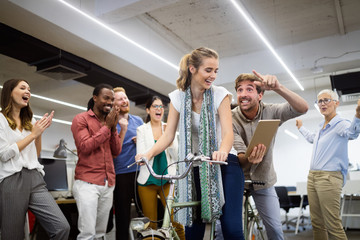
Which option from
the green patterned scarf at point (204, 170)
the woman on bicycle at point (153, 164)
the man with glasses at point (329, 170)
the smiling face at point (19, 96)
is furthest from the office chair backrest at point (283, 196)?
the smiling face at point (19, 96)

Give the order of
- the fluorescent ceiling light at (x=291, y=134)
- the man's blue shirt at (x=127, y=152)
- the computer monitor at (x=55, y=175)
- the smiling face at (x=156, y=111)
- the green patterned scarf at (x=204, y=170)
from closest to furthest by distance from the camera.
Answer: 1. the green patterned scarf at (x=204, y=170)
2. the man's blue shirt at (x=127, y=152)
3. the smiling face at (x=156, y=111)
4. the computer monitor at (x=55, y=175)
5. the fluorescent ceiling light at (x=291, y=134)

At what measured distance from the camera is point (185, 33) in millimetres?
6988

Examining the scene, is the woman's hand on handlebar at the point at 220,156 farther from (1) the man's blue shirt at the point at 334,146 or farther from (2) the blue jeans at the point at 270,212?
(1) the man's blue shirt at the point at 334,146

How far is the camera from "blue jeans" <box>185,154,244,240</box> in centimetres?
171

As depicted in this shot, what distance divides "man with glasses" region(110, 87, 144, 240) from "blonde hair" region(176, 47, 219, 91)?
105 centimetres

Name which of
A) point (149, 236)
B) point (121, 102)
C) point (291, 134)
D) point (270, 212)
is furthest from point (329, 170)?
point (291, 134)

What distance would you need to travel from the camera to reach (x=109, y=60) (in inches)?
240

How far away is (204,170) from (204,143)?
5.6 inches

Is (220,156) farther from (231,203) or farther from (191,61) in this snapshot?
(191,61)

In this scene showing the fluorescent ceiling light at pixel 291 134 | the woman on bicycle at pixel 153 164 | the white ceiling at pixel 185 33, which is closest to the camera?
the woman on bicycle at pixel 153 164

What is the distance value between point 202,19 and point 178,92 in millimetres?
4783

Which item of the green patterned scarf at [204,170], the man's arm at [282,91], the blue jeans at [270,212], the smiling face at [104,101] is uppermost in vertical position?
the smiling face at [104,101]

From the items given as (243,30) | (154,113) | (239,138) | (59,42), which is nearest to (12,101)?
(154,113)

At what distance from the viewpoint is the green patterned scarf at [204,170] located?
169cm
